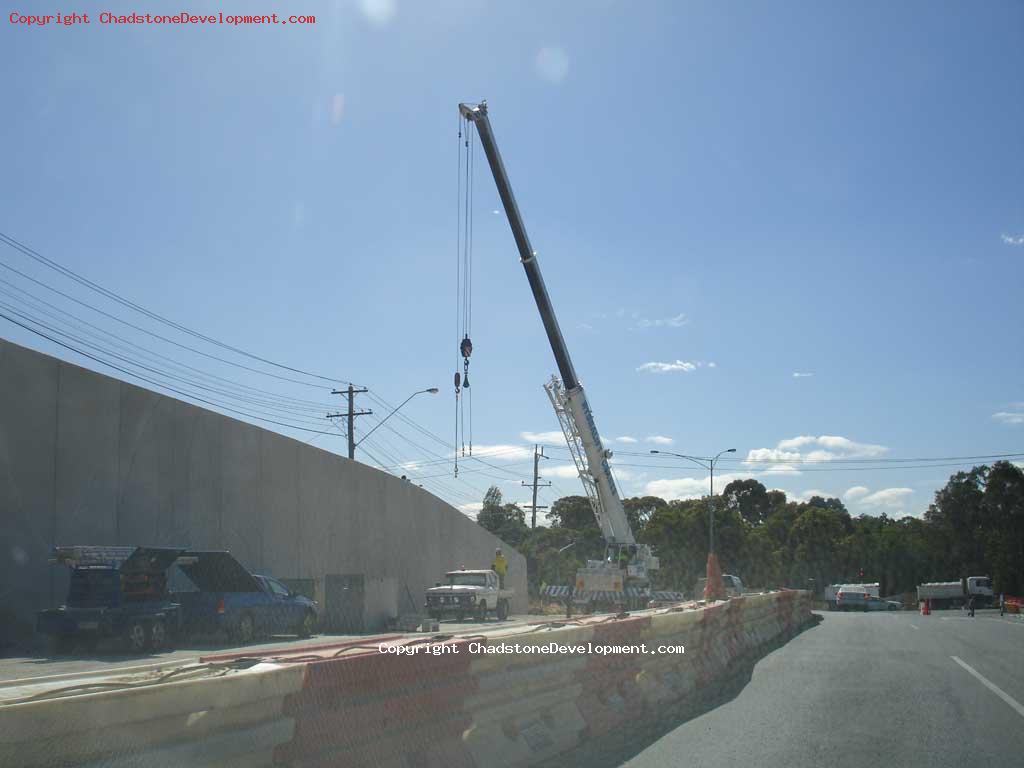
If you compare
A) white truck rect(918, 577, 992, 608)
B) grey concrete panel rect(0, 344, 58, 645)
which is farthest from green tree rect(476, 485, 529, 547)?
grey concrete panel rect(0, 344, 58, 645)

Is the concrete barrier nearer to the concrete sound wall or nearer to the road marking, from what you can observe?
the road marking

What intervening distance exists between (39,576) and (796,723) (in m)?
17.0

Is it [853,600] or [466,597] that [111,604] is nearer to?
[466,597]

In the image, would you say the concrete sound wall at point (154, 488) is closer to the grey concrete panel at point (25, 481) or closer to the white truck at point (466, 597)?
the grey concrete panel at point (25, 481)

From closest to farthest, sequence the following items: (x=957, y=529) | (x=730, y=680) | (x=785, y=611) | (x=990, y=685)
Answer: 1. (x=990, y=685)
2. (x=730, y=680)
3. (x=785, y=611)
4. (x=957, y=529)

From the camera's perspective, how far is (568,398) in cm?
3350

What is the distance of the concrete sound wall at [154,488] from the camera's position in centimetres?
2020

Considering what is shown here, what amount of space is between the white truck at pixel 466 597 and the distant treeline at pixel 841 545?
1232 inches

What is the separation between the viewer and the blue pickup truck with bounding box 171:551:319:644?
66.3ft

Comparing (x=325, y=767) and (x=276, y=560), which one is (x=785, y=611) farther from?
(x=325, y=767)

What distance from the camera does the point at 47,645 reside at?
19.3 m

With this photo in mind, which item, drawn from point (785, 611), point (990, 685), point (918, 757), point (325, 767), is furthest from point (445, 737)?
point (785, 611)

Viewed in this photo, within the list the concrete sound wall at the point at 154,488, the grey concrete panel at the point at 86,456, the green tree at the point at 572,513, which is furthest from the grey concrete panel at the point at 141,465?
the green tree at the point at 572,513

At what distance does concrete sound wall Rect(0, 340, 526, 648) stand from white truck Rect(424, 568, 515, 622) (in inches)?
169
